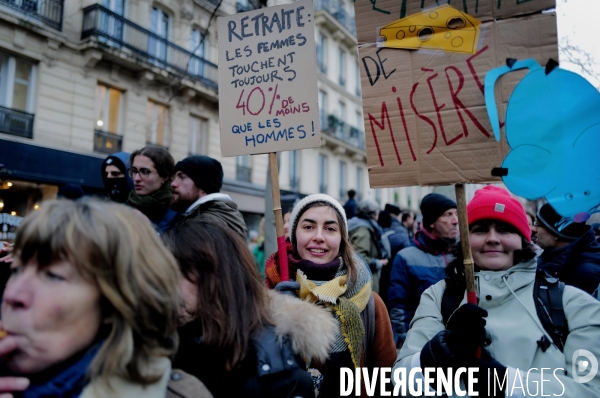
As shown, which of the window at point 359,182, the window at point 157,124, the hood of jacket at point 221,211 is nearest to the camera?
the hood of jacket at point 221,211

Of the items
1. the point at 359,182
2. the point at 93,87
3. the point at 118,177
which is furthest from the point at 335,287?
the point at 359,182

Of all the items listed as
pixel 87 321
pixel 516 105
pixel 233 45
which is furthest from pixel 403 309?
pixel 87 321

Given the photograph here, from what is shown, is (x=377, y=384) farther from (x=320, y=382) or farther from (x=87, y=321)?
(x=87, y=321)

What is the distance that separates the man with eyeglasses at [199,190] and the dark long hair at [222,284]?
1270 millimetres

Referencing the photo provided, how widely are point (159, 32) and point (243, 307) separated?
13.6 metres

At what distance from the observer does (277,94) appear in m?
2.52

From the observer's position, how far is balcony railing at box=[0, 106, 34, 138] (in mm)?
9273

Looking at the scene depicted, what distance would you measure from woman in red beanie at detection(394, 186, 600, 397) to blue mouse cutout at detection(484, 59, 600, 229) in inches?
7.2

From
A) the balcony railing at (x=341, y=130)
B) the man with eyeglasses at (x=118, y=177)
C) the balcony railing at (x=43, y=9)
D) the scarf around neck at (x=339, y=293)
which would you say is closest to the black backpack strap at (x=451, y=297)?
the scarf around neck at (x=339, y=293)

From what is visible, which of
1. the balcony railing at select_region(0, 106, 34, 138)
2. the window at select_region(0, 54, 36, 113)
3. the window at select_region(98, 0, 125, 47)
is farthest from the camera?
the window at select_region(98, 0, 125, 47)

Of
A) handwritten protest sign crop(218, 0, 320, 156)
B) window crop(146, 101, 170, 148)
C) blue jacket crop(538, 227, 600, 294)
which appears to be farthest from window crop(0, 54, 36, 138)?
blue jacket crop(538, 227, 600, 294)

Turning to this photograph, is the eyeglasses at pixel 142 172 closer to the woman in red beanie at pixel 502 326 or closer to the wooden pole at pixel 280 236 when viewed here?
the wooden pole at pixel 280 236

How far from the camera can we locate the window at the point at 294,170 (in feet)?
61.7

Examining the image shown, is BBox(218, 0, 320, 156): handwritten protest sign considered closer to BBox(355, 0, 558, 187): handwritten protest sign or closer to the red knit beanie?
BBox(355, 0, 558, 187): handwritten protest sign
